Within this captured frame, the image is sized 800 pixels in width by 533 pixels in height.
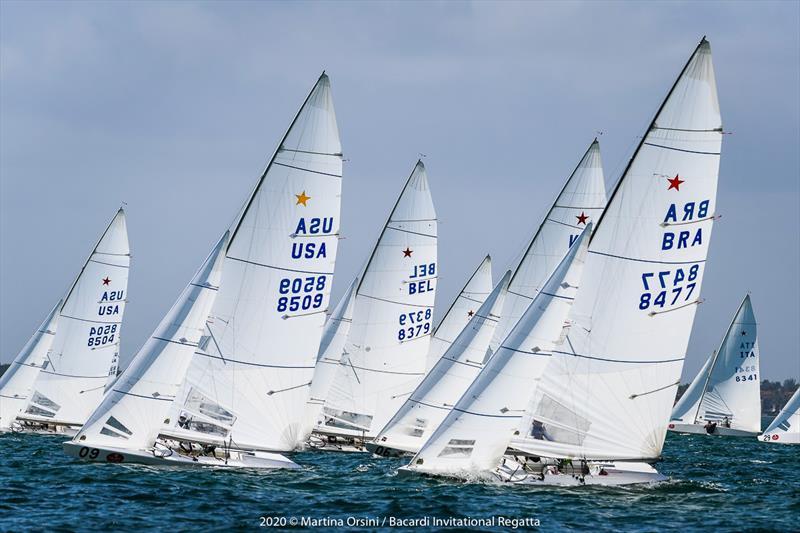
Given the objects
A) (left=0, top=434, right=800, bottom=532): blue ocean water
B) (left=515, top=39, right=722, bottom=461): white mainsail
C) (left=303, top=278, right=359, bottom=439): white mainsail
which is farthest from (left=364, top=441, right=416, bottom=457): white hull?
(left=515, top=39, right=722, bottom=461): white mainsail

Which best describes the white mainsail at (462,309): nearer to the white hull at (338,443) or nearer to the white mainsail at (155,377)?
the white hull at (338,443)

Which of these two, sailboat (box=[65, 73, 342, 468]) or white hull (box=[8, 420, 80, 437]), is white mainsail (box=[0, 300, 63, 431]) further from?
sailboat (box=[65, 73, 342, 468])

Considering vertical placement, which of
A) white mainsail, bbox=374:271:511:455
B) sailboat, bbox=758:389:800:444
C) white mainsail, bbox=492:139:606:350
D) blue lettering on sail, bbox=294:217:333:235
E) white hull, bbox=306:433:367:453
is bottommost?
white hull, bbox=306:433:367:453

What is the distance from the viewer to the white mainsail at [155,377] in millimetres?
29047

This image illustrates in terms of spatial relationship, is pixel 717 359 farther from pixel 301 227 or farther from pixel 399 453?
pixel 301 227

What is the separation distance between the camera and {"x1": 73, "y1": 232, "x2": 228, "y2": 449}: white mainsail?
95.3ft

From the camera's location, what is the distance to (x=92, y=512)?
22453 millimetres

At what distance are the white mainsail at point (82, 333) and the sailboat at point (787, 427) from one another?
4164cm

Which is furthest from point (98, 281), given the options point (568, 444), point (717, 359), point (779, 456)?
point (717, 359)

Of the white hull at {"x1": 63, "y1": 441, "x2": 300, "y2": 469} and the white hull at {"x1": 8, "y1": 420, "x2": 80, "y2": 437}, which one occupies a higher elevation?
the white hull at {"x1": 8, "y1": 420, "x2": 80, "y2": 437}

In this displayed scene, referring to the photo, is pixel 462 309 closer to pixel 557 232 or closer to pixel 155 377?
pixel 557 232

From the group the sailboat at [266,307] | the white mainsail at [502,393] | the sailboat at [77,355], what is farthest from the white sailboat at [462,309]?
the white mainsail at [502,393]

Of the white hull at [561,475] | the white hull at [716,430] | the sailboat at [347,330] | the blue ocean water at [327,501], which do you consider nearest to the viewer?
the blue ocean water at [327,501]

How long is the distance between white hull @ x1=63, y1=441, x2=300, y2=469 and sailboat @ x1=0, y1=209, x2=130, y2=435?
19175 mm
